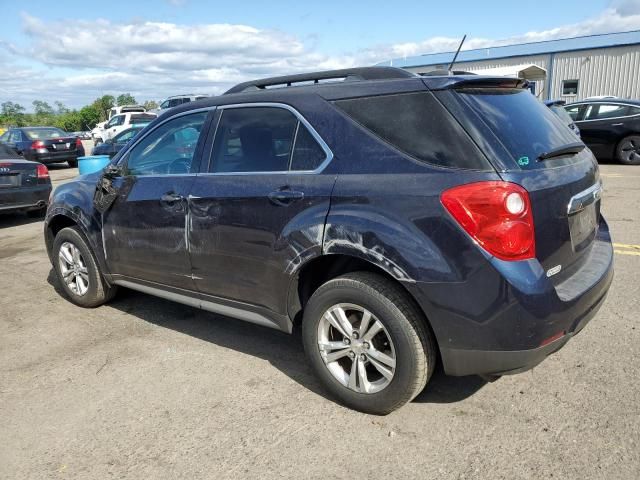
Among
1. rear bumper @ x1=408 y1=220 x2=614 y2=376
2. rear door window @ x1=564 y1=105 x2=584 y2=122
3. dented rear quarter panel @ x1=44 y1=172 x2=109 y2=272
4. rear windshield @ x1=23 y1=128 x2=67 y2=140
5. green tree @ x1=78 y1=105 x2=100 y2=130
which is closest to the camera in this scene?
rear bumper @ x1=408 y1=220 x2=614 y2=376

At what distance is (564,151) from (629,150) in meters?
11.9

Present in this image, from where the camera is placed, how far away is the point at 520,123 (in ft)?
9.16

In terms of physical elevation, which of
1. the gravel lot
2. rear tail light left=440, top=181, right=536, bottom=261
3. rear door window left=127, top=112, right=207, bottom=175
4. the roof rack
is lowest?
the gravel lot

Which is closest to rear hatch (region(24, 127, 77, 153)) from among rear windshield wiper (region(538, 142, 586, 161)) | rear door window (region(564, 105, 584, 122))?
rear door window (region(564, 105, 584, 122))

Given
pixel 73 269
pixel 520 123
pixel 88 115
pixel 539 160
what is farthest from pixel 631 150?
pixel 88 115

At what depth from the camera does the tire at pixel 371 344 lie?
2.67m

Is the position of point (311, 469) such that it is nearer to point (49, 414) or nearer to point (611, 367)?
point (49, 414)

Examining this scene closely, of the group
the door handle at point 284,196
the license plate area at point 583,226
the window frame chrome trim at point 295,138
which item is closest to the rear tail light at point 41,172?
the window frame chrome trim at point 295,138

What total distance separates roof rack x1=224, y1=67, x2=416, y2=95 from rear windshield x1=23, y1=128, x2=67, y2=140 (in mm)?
17231

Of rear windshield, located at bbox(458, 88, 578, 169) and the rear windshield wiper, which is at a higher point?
rear windshield, located at bbox(458, 88, 578, 169)

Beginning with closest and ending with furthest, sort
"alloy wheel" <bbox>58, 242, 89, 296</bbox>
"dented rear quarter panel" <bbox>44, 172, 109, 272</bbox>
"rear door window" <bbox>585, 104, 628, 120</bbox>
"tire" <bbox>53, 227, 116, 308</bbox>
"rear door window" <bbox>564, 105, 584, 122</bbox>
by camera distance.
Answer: "dented rear quarter panel" <bbox>44, 172, 109, 272</bbox>, "tire" <bbox>53, 227, 116, 308</bbox>, "alloy wheel" <bbox>58, 242, 89, 296</bbox>, "rear door window" <bbox>585, 104, 628, 120</bbox>, "rear door window" <bbox>564, 105, 584, 122</bbox>

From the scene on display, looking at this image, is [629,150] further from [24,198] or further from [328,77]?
[24,198]

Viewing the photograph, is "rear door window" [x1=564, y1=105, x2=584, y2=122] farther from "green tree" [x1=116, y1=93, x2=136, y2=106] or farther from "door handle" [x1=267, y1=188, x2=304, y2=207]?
"green tree" [x1=116, y1=93, x2=136, y2=106]

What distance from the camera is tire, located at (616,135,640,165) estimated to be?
1284cm
